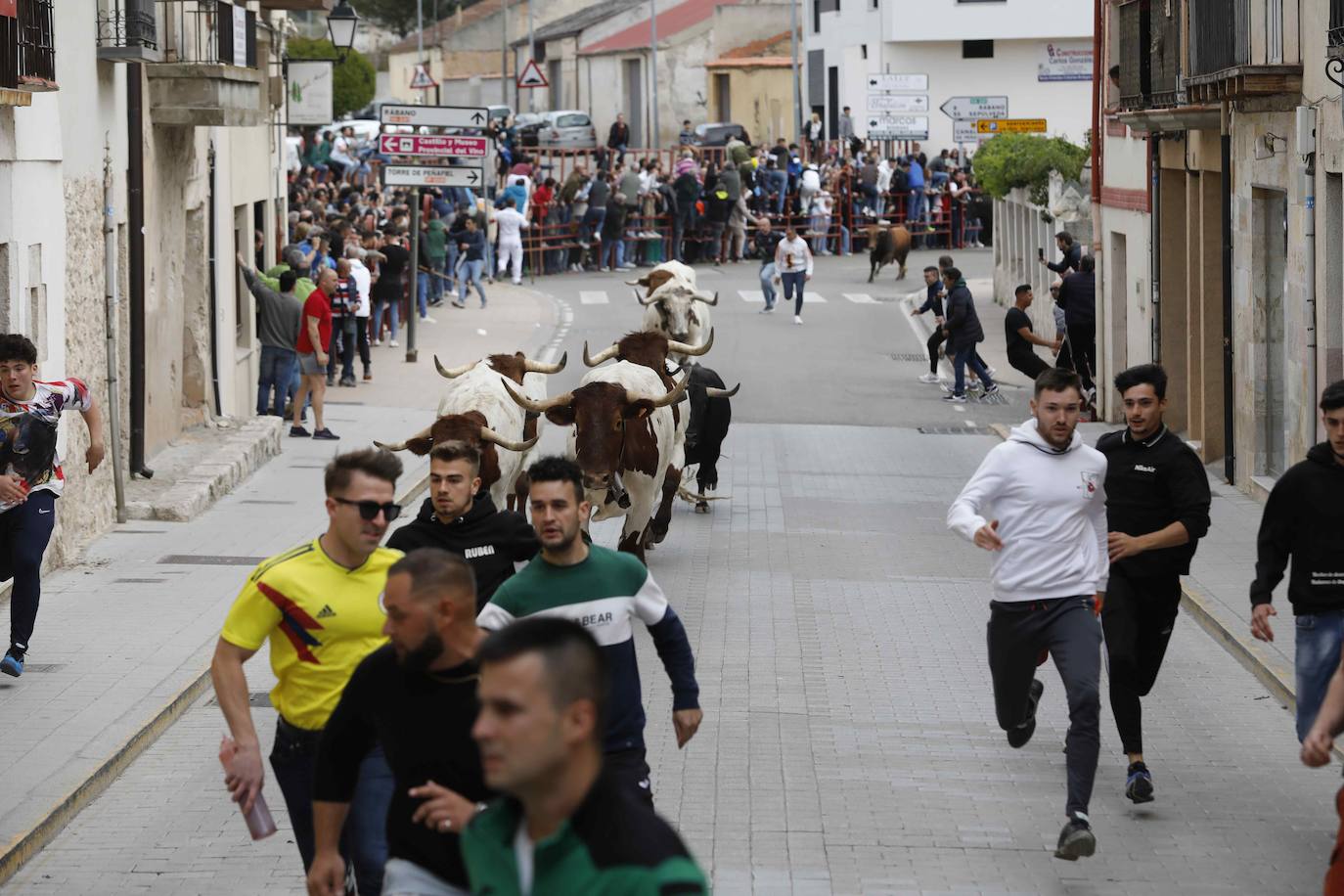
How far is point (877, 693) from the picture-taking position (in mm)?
11930

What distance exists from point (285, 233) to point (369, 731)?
2547 cm

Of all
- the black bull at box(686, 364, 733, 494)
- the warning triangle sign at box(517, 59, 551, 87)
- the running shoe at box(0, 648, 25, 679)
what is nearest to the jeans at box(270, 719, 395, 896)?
the running shoe at box(0, 648, 25, 679)

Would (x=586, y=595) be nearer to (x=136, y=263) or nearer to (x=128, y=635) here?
(x=128, y=635)

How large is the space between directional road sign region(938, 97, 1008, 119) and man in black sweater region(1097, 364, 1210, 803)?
88.8ft

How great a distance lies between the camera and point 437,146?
1155 inches

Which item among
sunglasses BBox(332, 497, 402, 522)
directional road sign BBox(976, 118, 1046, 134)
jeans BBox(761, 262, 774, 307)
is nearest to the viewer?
sunglasses BBox(332, 497, 402, 522)

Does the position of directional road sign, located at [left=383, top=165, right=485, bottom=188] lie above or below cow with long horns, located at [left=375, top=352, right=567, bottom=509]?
above

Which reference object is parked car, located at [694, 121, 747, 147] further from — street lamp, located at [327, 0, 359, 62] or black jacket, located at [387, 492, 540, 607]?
black jacket, located at [387, 492, 540, 607]

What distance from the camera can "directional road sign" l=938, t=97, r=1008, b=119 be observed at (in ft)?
118

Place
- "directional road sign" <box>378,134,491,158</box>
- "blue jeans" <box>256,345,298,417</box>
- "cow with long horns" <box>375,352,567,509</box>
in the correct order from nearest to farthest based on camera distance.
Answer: "cow with long horns" <box>375,352,567,509</box>
"blue jeans" <box>256,345,298,417</box>
"directional road sign" <box>378,134,491,158</box>

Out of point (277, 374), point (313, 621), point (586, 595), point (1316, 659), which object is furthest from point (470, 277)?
point (313, 621)

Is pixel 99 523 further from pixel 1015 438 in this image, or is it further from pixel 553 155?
pixel 553 155

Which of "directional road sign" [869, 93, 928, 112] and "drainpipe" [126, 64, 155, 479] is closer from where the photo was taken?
"drainpipe" [126, 64, 155, 479]

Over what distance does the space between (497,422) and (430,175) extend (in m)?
15.7
